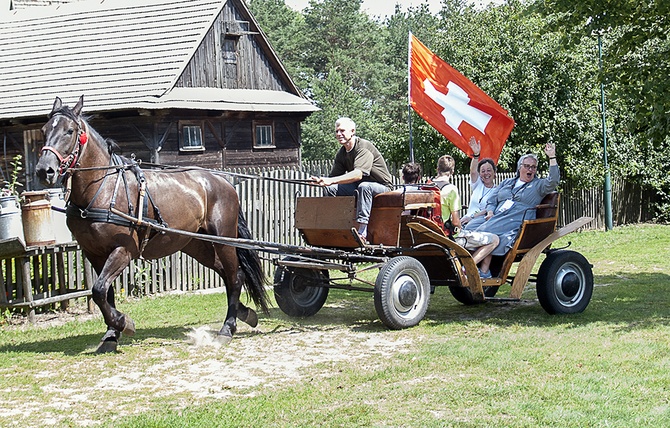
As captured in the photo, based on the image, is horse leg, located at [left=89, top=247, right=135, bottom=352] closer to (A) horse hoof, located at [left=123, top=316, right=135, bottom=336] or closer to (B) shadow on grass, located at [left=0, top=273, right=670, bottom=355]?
(A) horse hoof, located at [left=123, top=316, right=135, bottom=336]

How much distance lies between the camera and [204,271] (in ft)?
40.9

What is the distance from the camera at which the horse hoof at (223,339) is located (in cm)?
806

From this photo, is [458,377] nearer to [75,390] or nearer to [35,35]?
[75,390]

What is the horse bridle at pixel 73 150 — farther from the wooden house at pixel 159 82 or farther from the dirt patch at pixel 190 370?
the wooden house at pixel 159 82

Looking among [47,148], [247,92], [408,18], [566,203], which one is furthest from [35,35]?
[408,18]

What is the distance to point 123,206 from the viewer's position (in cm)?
762

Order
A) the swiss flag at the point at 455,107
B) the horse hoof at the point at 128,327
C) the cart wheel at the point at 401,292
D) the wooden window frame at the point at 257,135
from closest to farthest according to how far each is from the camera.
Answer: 1. the horse hoof at the point at 128,327
2. the cart wheel at the point at 401,292
3. the swiss flag at the point at 455,107
4. the wooden window frame at the point at 257,135

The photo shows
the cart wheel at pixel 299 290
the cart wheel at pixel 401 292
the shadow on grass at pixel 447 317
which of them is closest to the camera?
the cart wheel at pixel 401 292

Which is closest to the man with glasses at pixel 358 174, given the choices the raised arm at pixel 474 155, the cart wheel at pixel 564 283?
the raised arm at pixel 474 155

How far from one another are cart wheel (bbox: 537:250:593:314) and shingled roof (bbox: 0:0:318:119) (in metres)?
15.6

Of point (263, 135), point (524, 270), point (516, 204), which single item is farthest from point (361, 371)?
point (263, 135)

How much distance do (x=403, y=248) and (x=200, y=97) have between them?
1709cm

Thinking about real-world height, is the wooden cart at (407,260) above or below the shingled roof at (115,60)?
below

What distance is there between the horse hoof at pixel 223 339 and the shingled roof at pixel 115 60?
49.6ft
